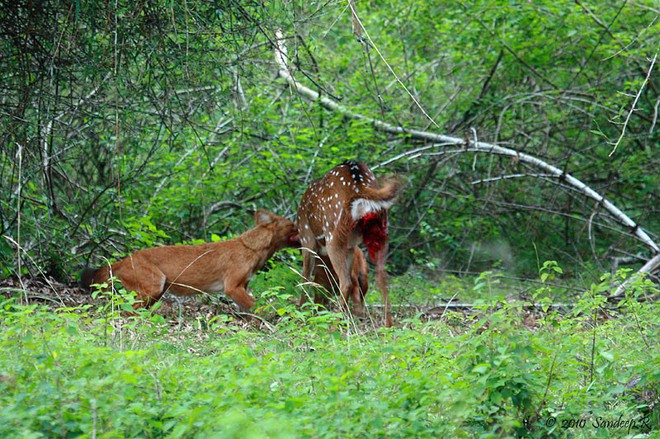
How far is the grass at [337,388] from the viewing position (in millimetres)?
4152

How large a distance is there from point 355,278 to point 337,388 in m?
4.40

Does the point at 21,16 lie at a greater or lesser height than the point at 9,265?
greater

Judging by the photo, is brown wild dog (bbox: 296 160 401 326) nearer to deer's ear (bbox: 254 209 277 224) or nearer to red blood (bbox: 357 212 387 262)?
red blood (bbox: 357 212 387 262)

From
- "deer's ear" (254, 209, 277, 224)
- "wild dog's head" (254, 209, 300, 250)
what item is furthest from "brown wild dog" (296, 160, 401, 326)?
"deer's ear" (254, 209, 277, 224)

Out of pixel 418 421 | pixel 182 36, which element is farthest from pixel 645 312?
pixel 182 36

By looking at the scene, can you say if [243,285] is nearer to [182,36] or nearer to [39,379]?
[182,36]

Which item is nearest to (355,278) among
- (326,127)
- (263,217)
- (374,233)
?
(374,233)

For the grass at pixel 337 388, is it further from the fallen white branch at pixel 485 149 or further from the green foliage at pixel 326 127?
the fallen white branch at pixel 485 149

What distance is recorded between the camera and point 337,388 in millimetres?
4414

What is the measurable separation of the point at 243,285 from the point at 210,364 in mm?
3715

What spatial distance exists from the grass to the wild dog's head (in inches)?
125

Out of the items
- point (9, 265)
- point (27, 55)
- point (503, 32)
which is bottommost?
point (9, 265)

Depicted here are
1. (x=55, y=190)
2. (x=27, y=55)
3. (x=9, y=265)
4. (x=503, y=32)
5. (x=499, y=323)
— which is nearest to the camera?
(x=499, y=323)

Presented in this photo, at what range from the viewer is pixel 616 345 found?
21.7 ft
